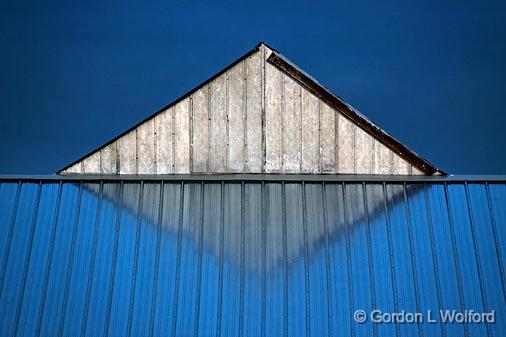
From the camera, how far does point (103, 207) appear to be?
1289 centimetres

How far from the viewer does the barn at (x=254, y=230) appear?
11.3m

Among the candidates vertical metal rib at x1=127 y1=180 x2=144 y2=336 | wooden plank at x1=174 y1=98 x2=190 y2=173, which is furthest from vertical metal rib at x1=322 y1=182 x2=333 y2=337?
vertical metal rib at x1=127 y1=180 x2=144 y2=336

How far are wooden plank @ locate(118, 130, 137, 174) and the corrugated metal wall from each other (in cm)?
45

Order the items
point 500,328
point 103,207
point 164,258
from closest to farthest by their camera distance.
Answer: point 500,328
point 164,258
point 103,207

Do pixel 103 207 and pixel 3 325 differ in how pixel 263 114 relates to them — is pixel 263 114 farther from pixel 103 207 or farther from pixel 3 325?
pixel 3 325

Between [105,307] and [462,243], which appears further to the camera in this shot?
[462,243]

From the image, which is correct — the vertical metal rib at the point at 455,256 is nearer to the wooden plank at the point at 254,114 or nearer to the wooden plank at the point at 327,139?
the wooden plank at the point at 327,139

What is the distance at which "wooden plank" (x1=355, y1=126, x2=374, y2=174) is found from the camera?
13.5 m

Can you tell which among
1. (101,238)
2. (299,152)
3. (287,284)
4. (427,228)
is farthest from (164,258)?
(427,228)

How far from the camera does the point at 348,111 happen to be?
13.4 meters

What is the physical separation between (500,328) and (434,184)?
3.00 metres

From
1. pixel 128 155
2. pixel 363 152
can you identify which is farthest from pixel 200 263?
pixel 363 152

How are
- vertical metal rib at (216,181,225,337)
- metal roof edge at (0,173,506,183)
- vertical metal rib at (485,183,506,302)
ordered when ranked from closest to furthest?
1. vertical metal rib at (216,181,225,337)
2. vertical metal rib at (485,183,506,302)
3. metal roof edge at (0,173,506,183)

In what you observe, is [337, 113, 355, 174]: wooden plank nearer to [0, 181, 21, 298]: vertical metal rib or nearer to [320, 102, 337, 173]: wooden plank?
[320, 102, 337, 173]: wooden plank
